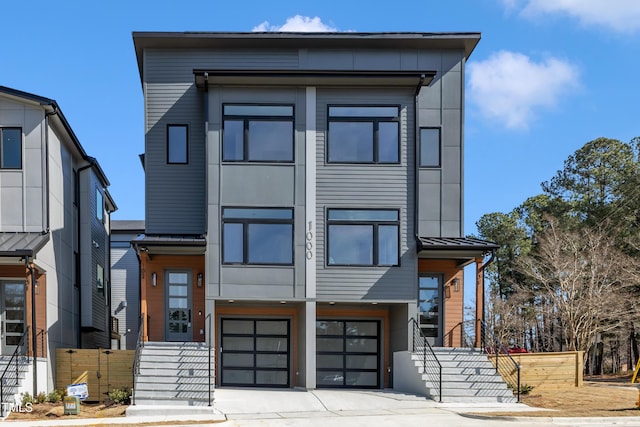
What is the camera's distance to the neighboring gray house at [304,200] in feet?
58.5

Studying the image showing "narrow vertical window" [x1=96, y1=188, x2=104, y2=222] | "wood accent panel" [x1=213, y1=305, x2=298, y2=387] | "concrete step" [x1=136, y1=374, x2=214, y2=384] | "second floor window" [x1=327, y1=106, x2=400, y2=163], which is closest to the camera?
"concrete step" [x1=136, y1=374, x2=214, y2=384]

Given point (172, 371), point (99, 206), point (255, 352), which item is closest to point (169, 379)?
point (172, 371)

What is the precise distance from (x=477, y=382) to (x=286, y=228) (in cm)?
630

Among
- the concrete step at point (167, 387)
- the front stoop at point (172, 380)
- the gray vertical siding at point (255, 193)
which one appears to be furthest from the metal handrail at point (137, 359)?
the gray vertical siding at point (255, 193)

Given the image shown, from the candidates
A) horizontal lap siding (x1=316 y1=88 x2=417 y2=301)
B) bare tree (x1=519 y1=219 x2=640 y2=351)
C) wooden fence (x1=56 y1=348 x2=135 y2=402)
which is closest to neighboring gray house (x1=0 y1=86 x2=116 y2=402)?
wooden fence (x1=56 y1=348 x2=135 y2=402)

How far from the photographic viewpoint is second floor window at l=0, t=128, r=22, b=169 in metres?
17.5

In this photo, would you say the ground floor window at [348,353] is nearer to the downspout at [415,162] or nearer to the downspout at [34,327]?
the downspout at [415,162]

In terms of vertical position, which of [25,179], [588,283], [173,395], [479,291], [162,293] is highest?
[25,179]

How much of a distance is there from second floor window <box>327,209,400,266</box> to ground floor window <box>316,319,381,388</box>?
8.34ft

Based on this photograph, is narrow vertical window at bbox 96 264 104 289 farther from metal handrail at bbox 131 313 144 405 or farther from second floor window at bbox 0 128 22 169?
metal handrail at bbox 131 313 144 405

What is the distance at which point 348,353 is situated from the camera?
19516 millimetres

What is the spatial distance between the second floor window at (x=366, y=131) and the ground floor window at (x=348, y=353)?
4.95m

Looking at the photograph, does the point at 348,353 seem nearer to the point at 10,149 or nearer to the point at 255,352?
the point at 255,352

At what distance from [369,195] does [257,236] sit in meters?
3.26
